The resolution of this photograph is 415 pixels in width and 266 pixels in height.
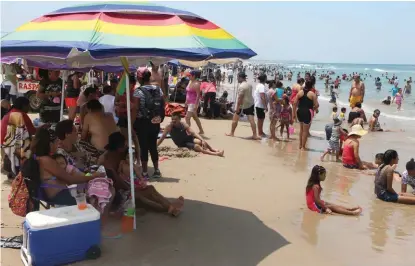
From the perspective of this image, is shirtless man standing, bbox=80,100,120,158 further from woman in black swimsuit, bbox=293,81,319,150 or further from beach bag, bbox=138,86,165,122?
woman in black swimsuit, bbox=293,81,319,150

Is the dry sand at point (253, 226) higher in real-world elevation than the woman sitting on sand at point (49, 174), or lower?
lower

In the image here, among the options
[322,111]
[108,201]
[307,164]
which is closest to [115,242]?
[108,201]

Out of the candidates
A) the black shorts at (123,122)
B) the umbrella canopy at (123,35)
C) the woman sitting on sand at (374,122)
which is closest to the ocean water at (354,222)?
the umbrella canopy at (123,35)

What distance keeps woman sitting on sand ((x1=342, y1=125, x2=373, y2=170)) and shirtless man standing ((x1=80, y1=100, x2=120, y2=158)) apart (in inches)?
191

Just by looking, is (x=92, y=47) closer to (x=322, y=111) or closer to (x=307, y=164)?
(x=307, y=164)

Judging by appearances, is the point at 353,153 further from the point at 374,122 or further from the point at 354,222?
the point at 374,122

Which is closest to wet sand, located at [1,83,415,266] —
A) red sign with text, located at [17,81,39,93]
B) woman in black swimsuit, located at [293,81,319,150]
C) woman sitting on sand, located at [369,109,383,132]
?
woman in black swimsuit, located at [293,81,319,150]

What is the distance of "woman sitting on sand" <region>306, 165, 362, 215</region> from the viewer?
5.61 metres

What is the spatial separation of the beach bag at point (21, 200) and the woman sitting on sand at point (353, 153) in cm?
619

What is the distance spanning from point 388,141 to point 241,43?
9.92 m

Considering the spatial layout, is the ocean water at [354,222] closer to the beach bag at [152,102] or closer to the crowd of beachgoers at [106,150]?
the crowd of beachgoers at [106,150]

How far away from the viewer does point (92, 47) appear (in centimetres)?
362

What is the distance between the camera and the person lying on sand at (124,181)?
15.9 ft

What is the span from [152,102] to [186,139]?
9.59 ft
